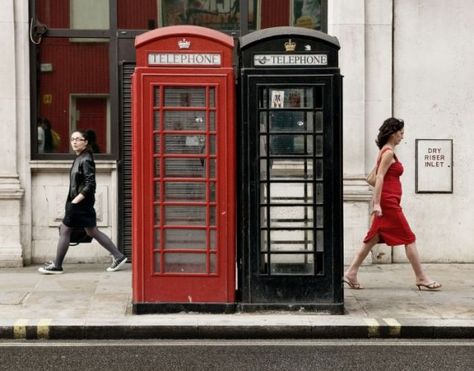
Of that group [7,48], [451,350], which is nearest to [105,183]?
[7,48]

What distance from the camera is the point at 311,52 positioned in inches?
320

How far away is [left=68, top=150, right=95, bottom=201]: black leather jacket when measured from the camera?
10203 mm

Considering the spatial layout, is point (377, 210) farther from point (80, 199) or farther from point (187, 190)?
point (80, 199)

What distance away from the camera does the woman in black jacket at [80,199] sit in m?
10.2

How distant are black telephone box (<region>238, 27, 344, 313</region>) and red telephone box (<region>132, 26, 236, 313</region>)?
174 mm

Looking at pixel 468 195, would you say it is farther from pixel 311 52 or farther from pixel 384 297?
pixel 311 52

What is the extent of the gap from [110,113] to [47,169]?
1039mm

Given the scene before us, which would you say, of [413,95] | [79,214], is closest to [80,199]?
[79,214]

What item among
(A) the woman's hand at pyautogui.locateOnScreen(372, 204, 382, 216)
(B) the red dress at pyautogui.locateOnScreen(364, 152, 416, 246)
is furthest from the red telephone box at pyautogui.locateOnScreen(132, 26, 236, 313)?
(B) the red dress at pyautogui.locateOnScreen(364, 152, 416, 246)

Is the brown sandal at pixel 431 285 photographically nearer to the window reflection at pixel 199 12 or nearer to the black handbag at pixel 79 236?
the black handbag at pixel 79 236

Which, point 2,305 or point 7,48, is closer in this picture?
point 2,305

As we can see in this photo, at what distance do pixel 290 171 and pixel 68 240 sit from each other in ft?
10.8

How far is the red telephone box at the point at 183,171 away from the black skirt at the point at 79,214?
222cm

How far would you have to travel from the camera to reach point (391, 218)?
930 cm
